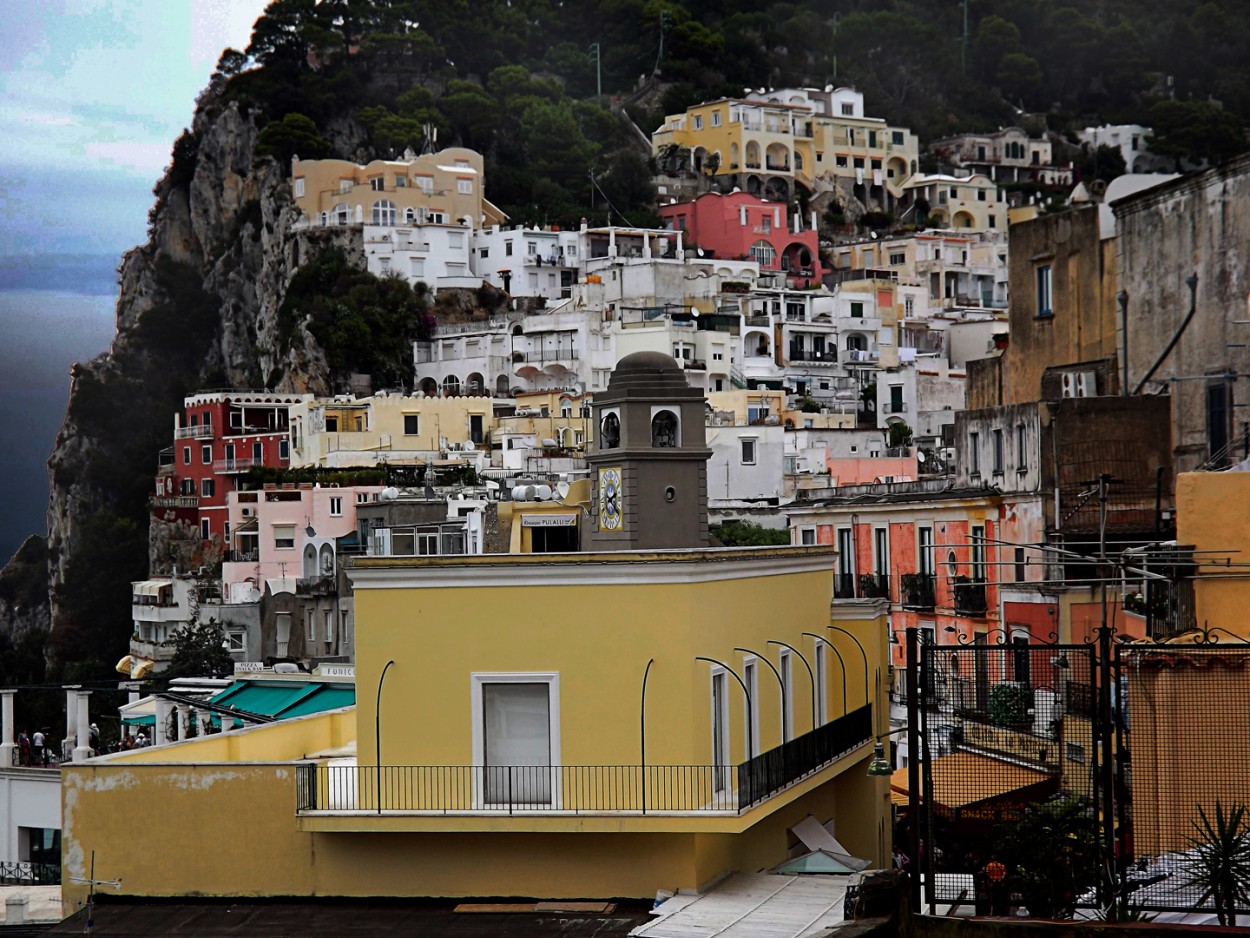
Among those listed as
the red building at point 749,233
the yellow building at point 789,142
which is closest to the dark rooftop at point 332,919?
the red building at point 749,233

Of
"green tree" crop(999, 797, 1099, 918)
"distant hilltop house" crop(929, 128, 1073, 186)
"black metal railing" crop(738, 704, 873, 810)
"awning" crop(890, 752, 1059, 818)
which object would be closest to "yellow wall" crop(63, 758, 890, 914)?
"black metal railing" crop(738, 704, 873, 810)

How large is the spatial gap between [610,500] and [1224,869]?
30.7 feet

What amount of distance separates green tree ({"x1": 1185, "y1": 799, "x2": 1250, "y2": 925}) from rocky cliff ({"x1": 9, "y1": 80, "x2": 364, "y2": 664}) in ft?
271

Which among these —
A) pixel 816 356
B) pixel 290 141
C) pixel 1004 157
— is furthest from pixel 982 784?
pixel 1004 157

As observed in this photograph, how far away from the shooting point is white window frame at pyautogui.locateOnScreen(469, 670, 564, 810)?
784 inches

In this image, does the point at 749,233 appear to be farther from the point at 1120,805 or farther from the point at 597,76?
the point at 1120,805

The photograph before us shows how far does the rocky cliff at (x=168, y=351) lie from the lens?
101250 millimetres

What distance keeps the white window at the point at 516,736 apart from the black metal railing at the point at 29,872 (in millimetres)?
9440

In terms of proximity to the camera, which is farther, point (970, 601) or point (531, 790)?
point (970, 601)

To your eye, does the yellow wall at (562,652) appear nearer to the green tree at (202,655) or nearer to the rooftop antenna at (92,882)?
the rooftop antenna at (92,882)

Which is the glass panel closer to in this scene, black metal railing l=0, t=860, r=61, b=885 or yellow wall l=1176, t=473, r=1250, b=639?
yellow wall l=1176, t=473, r=1250, b=639

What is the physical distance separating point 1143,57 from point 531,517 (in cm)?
13022

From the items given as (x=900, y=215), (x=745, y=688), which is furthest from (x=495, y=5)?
(x=745, y=688)

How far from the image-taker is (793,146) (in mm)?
132250
